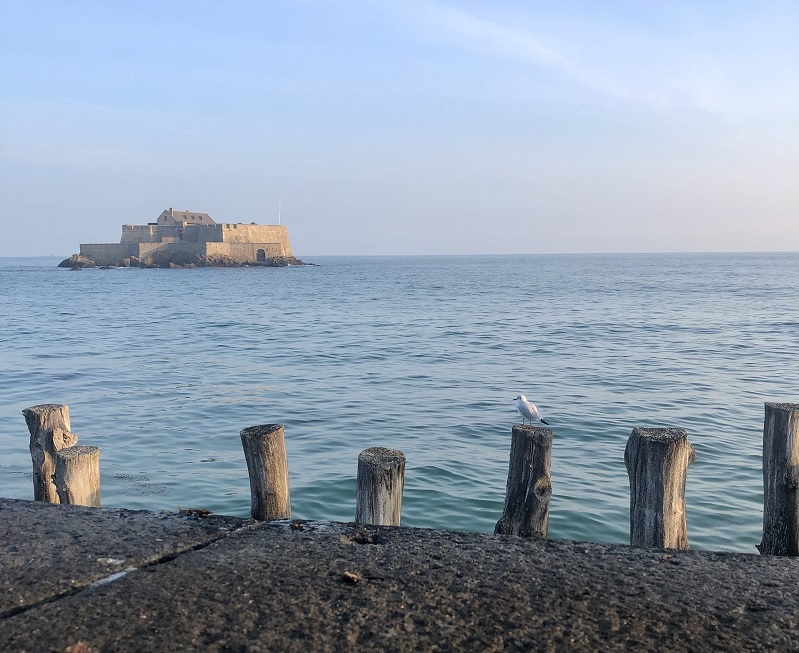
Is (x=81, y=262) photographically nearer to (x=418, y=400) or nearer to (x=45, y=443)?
(x=418, y=400)

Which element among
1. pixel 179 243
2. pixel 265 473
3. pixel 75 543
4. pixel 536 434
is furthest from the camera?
pixel 179 243

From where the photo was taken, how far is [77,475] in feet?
16.5

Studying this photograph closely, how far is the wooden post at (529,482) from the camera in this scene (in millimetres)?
4566

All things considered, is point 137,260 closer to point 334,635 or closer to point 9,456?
point 9,456

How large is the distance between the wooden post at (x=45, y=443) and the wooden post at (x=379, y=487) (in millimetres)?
2355

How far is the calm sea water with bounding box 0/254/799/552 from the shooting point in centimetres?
813

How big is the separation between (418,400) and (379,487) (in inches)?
350

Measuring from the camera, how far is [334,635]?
3.10 metres

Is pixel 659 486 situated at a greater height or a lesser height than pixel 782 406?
lesser

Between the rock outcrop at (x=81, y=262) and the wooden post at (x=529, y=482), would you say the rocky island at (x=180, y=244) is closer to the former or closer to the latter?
the rock outcrop at (x=81, y=262)

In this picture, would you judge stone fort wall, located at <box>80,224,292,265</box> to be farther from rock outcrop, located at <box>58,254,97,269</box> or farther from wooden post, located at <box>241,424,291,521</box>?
wooden post, located at <box>241,424,291,521</box>

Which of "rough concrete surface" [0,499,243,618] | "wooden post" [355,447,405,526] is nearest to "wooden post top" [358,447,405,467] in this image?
"wooden post" [355,447,405,526]

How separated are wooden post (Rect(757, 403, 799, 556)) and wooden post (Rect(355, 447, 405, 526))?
2.15 metres

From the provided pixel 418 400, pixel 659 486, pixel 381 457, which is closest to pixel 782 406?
pixel 659 486
